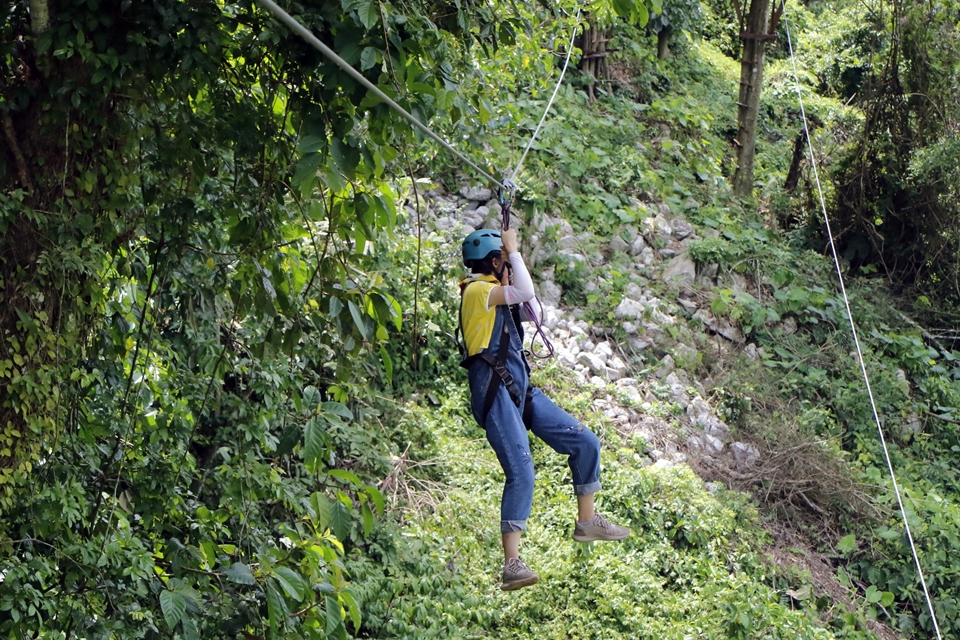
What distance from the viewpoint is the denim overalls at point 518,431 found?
4805mm

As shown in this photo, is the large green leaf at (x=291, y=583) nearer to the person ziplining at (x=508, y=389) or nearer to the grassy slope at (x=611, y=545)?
the person ziplining at (x=508, y=389)

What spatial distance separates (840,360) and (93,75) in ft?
27.6

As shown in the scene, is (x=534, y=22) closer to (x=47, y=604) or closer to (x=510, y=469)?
(x=510, y=469)

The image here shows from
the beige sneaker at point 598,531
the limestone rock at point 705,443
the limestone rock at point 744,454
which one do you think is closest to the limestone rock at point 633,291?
the limestone rock at point 705,443

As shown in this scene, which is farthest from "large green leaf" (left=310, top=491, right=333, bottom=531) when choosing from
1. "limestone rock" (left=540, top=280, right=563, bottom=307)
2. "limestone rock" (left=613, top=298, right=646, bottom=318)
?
"limestone rock" (left=613, top=298, right=646, bottom=318)

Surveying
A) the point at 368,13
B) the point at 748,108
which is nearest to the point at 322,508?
the point at 368,13

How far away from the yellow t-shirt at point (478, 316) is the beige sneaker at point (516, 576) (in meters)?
1.03

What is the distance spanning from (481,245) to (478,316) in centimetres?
35

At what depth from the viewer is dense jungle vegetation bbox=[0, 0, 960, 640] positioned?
3.68 m

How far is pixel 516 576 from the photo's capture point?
4883mm

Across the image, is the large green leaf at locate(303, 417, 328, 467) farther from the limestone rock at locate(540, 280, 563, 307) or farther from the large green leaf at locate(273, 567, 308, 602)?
the limestone rock at locate(540, 280, 563, 307)

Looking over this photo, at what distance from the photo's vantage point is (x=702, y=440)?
909 centimetres

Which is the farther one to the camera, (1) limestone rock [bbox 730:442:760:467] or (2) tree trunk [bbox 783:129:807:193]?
(2) tree trunk [bbox 783:129:807:193]

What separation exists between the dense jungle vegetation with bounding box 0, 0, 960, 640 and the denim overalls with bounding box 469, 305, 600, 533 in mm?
624
